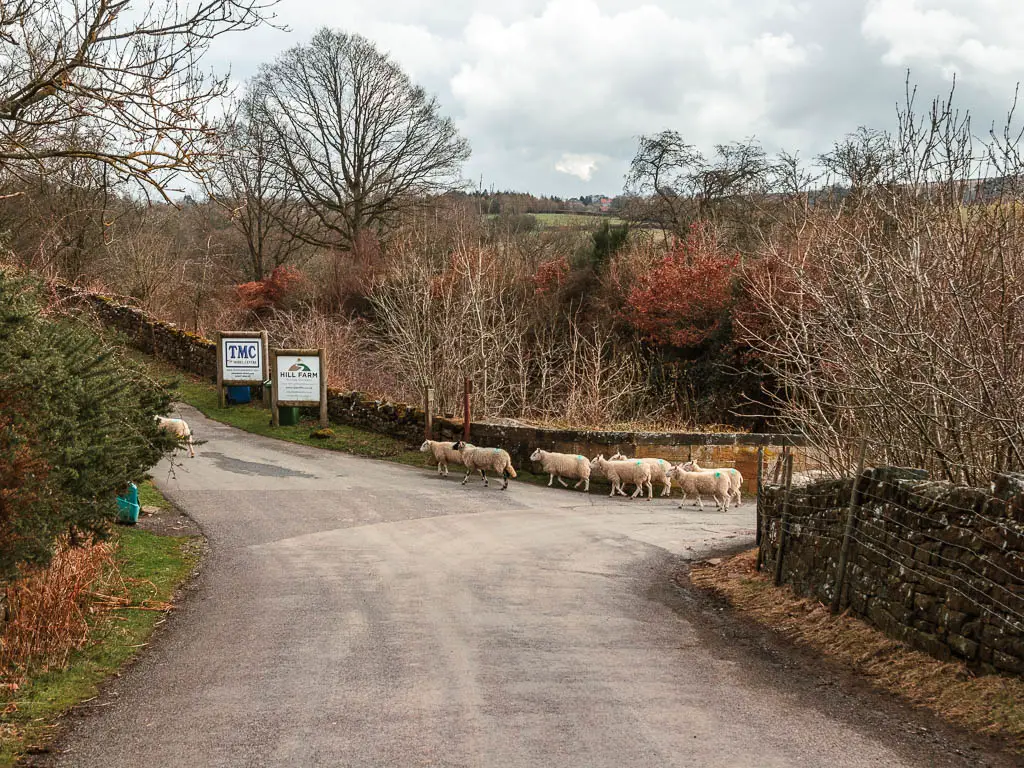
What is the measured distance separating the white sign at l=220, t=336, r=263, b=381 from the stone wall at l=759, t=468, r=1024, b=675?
69.9 feet

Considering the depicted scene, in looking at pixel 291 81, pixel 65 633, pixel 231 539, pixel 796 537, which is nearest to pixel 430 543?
pixel 231 539

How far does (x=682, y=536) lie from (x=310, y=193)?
104 feet

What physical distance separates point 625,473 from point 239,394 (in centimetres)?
1452

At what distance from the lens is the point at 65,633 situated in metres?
9.02

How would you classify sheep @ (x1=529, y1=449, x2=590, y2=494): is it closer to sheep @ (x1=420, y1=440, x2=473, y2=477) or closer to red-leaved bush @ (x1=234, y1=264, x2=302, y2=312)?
sheep @ (x1=420, y1=440, x2=473, y2=477)

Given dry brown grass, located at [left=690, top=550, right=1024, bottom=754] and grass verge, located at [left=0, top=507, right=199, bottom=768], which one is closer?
dry brown grass, located at [left=690, top=550, right=1024, bottom=754]

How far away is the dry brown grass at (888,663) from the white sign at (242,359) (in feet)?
64.1

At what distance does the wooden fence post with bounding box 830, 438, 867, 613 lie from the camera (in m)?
10.0

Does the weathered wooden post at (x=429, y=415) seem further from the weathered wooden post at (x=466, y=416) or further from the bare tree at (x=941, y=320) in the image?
the bare tree at (x=941, y=320)

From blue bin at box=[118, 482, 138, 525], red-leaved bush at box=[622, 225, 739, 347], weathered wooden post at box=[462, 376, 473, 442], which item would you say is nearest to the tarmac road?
blue bin at box=[118, 482, 138, 525]

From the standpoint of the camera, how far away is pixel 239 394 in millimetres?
30500

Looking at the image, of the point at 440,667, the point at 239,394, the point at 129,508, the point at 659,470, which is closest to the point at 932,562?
the point at 440,667

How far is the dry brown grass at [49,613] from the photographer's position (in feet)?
27.9

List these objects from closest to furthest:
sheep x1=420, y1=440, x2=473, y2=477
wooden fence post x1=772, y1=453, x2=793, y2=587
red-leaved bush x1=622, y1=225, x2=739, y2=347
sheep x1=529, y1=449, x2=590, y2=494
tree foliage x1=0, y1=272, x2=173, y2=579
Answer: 1. tree foliage x1=0, y1=272, x2=173, y2=579
2. wooden fence post x1=772, y1=453, x2=793, y2=587
3. sheep x1=529, y1=449, x2=590, y2=494
4. sheep x1=420, y1=440, x2=473, y2=477
5. red-leaved bush x1=622, y1=225, x2=739, y2=347
